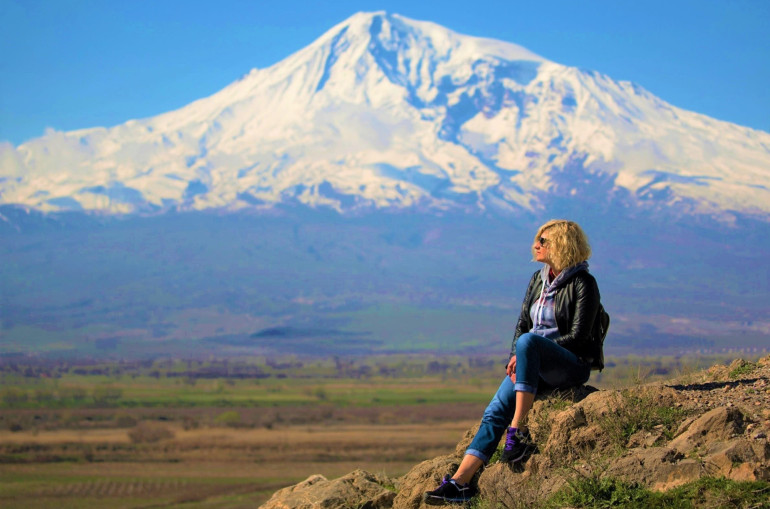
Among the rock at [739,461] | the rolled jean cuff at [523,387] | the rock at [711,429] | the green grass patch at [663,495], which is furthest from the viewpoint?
the rolled jean cuff at [523,387]

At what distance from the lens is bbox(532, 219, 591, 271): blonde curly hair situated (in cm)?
843


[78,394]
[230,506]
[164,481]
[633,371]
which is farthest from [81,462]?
[633,371]

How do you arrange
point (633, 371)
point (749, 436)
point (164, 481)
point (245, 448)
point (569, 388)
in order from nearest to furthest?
point (749, 436), point (569, 388), point (633, 371), point (164, 481), point (245, 448)

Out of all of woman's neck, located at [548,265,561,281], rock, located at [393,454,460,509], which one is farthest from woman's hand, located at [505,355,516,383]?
rock, located at [393,454,460,509]

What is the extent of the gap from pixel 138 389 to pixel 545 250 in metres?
143

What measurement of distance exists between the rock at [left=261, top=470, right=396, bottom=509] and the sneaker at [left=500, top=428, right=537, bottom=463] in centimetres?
146

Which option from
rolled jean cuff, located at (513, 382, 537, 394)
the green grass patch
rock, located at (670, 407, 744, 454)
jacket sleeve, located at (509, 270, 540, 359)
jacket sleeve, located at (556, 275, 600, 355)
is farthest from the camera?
jacket sleeve, located at (509, 270, 540, 359)

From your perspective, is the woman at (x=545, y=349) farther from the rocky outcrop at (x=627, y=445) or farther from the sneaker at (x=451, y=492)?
the rocky outcrop at (x=627, y=445)

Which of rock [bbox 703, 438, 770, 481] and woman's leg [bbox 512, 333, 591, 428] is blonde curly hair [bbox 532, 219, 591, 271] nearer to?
woman's leg [bbox 512, 333, 591, 428]

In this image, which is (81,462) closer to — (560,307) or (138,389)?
→ (138,389)

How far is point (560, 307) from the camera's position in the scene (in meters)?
8.39

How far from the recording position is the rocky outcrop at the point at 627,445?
7.39 m

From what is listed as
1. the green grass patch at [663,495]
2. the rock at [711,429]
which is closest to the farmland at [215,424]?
the rock at [711,429]

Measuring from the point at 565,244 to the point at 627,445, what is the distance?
1.79m
